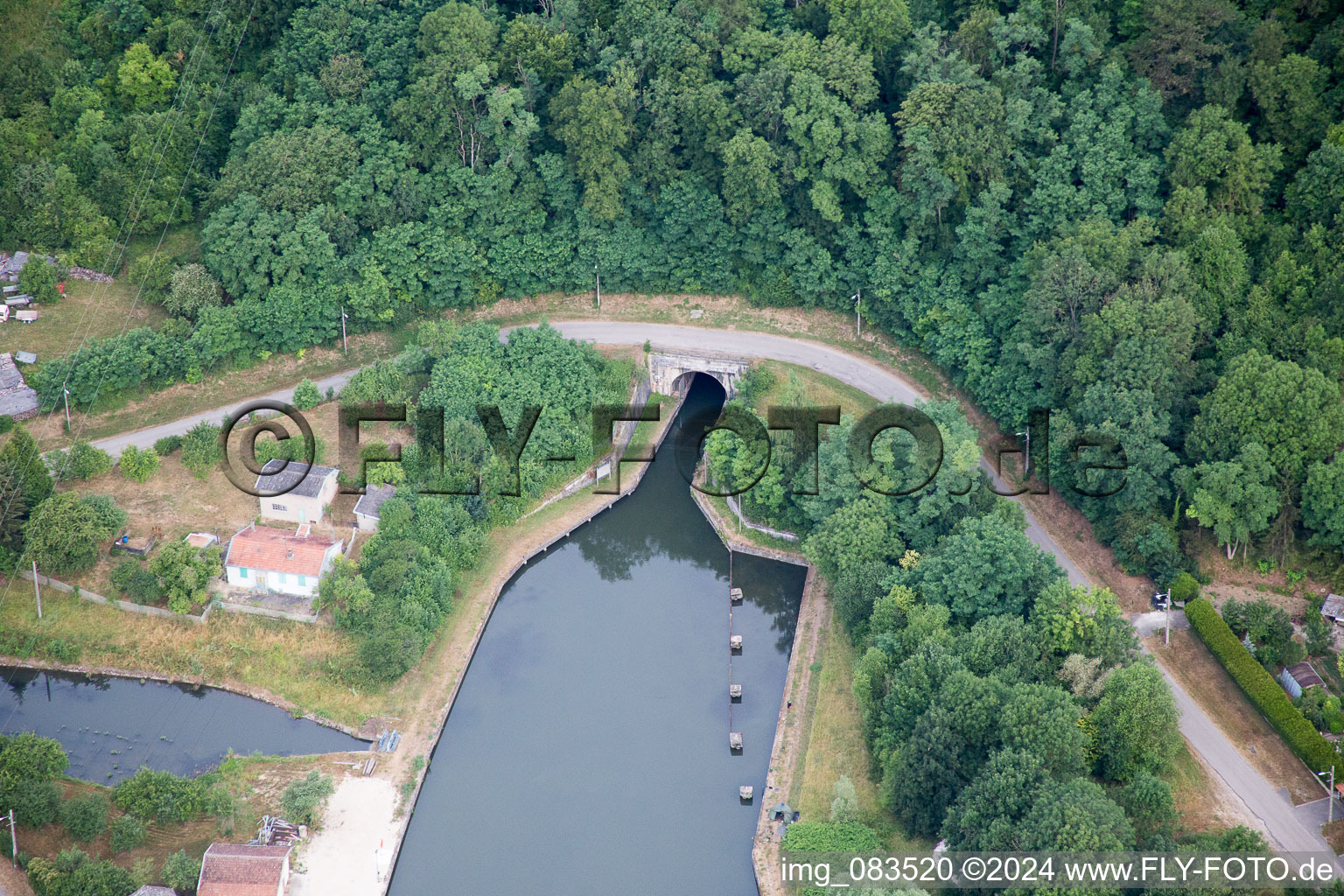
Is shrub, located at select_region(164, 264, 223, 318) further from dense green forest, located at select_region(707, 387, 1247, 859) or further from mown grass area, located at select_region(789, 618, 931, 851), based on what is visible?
mown grass area, located at select_region(789, 618, 931, 851)

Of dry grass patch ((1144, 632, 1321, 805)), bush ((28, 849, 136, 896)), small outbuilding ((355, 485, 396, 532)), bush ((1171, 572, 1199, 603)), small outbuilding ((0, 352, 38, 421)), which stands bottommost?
bush ((28, 849, 136, 896))

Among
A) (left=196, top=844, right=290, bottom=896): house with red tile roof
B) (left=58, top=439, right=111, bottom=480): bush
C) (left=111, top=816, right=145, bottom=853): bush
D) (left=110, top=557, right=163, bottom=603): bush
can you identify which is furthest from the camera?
(left=58, top=439, right=111, bottom=480): bush

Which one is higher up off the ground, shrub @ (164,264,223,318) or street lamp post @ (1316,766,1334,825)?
shrub @ (164,264,223,318)

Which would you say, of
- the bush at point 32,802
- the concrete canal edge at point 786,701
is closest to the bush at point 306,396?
the concrete canal edge at point 786,701

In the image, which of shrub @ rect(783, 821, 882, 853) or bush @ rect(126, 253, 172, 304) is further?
bush @ rect(126, 253, 172, 304)

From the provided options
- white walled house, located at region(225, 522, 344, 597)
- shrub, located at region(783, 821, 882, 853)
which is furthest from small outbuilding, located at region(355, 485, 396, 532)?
shrub, located at region(783, 821, 882, 853)

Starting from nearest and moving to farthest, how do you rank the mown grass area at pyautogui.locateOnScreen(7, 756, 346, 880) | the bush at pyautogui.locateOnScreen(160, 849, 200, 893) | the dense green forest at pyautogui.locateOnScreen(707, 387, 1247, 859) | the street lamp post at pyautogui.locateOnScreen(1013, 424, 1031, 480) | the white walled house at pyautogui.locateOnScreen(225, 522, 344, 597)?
the dense green forest at pyautogui.locateOnScreen(707, 387, 1247, 859)
the bush at pyautogui.locateOnScreen(160, 849, 200, 893)
the mown grass area at pyautogui.locateOnScreen(7, 756, 346, 880)
the white walled house at pyautogui.locateOnScreen(225, 522, 344, 597)
the street lamp post at pyautogui.locateOnScreen(1013, 424, 1031, 480)

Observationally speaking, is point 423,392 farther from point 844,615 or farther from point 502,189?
point 844,615
